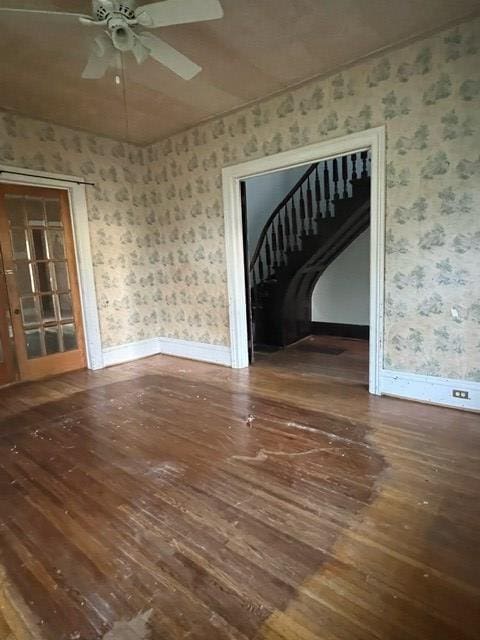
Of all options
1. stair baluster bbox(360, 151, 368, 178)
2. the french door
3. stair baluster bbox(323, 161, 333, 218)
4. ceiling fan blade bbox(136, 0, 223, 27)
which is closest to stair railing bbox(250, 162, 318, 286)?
stair baluster bbox(323, 161, 333, 218)

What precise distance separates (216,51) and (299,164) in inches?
46.5

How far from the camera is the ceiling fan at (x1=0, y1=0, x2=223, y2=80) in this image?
1.86 metres

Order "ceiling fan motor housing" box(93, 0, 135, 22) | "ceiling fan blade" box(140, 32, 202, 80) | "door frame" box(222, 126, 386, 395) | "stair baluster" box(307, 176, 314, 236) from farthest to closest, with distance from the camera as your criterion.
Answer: "stair baluster" box(307, 176, 314, 236) < "door frame" box(222, 126, 386, 395) < "ceiling fan blade" box(140, 32, 202, 80) < "ceiling fan motor housing" box(93, 0, 135, 22)

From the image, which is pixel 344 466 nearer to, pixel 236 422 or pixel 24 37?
pixel 236 422

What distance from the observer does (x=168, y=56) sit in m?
2.28

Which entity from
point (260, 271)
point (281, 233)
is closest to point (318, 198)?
point (281, 233)

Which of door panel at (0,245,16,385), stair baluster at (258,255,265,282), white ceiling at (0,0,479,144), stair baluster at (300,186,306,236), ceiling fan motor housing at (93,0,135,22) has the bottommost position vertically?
door panel at (0,245,16,385)

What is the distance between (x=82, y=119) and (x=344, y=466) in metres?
4.19

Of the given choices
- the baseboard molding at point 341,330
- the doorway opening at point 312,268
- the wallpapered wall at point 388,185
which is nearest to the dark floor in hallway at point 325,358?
the doorway opening at point 312,268

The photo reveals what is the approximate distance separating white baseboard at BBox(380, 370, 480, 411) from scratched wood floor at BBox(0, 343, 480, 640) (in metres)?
0.18

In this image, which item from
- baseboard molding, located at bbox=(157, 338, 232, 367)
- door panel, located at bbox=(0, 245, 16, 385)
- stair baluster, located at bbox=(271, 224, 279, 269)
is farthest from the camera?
stair baluster, located at bbox=(271, 224, 279, 269)

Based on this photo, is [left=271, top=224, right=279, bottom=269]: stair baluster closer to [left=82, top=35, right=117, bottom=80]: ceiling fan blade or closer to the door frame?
the door frame

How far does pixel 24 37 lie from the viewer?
242 centimetres

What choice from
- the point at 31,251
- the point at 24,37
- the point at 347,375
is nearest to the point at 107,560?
the point at 347,375
